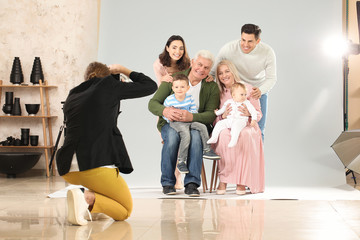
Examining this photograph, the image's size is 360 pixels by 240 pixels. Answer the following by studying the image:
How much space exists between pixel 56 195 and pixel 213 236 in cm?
201

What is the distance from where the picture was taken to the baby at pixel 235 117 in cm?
465

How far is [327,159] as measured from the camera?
5.78 m

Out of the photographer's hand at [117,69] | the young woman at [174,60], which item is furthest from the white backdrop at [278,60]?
the photographer's hand at [117,69]

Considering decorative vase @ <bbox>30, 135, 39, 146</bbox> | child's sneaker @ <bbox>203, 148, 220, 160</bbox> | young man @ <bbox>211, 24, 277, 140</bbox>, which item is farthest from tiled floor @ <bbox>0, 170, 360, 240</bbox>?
decorative vase @ <bbox>30, 135, 39, 146</bbox>

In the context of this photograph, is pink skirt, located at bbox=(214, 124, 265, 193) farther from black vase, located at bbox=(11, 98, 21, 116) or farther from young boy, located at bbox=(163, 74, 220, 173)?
black vase, located at bbox=(11, 98, 21, 116)

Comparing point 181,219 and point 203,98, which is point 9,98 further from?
point 181,219

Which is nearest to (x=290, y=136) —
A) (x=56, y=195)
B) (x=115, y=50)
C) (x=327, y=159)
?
(x=327, y=159)

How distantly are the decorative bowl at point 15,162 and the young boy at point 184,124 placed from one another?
1841mm

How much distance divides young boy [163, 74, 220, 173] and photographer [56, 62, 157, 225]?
148 centimetres

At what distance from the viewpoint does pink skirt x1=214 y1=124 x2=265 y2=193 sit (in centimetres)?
466

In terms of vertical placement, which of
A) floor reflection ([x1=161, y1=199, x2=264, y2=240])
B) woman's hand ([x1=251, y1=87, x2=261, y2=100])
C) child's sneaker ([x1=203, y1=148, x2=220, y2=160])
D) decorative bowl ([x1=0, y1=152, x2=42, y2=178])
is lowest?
decorative bowl ([x1=0, y1=152, x2=42, y2=178])

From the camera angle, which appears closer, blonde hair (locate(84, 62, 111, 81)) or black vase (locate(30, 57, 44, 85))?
blonde hair (locate(84, 62, 111, 81))

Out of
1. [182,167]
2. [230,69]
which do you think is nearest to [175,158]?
[182,167]

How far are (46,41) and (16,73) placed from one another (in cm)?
52
